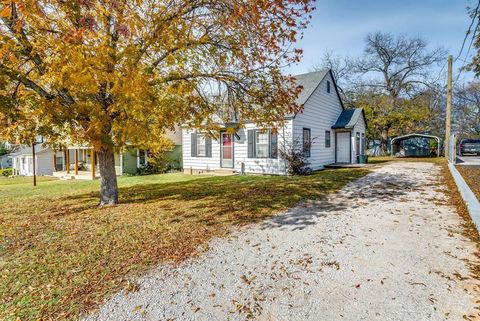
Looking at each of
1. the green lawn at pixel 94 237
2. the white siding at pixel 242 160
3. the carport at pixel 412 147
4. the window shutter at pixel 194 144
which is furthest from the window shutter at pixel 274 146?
the carport at pixel 412 147

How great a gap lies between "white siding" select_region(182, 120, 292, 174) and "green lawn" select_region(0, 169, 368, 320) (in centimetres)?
477

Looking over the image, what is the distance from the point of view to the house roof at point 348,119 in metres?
17.0

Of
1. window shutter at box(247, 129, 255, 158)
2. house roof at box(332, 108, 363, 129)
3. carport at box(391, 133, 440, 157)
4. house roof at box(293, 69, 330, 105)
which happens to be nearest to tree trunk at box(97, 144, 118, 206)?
window shutter at box(247, 129, 255, 158)

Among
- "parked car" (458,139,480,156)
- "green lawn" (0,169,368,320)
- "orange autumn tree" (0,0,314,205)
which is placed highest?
"orange autumn tree" (0,0,314,205)

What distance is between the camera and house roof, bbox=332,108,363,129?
17.0 metres

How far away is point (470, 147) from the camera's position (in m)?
24.1

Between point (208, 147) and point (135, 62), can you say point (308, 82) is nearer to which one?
point (208, 147)

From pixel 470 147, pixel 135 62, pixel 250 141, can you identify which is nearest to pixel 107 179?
pixel 135 62

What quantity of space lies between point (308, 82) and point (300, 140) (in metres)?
3.73

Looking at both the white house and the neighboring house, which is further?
the white house

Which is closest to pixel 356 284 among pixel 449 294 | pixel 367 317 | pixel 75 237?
pixel 367 317

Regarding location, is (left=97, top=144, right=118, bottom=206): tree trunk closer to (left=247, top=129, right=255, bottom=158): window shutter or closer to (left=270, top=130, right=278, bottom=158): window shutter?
(left=247, top=129, right=255, bottom=158): window shutter

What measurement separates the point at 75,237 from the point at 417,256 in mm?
5410

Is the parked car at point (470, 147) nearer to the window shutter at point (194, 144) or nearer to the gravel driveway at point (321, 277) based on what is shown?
the window shutter at point (194, 144)
